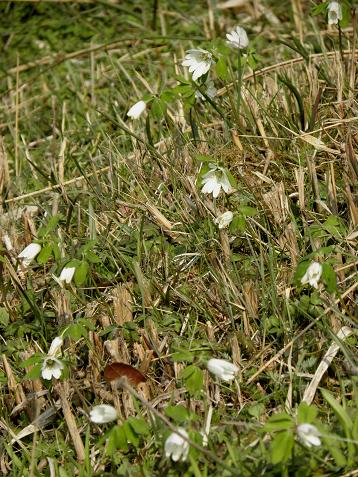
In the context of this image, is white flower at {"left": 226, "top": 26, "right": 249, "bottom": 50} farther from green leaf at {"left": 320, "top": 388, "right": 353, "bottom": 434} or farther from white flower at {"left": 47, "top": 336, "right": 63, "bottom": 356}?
green leaf at {"left": 320, "top": 388, "right": 353, "bottom": 434}

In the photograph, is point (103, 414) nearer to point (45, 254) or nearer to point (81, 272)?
point (81, 272)

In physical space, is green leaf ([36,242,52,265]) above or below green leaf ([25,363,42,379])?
above

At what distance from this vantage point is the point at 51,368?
9.07 ft

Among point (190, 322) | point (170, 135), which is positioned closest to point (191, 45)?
point (170, 135)

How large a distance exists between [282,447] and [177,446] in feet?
0.97

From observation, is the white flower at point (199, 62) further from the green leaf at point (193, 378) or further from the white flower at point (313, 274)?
the green leaf at point (193, 378)

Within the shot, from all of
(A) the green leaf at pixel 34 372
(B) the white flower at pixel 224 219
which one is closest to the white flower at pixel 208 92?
(B) the white flower at pixel 224 219

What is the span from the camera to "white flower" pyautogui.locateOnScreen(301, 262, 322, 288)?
266 cm

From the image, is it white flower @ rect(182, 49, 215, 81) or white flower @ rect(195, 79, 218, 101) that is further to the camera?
white flower @ rect(195, 79, 218, 101)

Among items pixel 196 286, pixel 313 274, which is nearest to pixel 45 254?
pixel 196 286

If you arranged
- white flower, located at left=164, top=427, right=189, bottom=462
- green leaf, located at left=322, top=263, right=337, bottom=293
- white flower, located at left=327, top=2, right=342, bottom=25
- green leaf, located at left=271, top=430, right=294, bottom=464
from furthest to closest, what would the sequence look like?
white flower, located at left=327, top=2, right=342, bottom=25
green leaf, located at left=322, top=263, right=337, bottom=293
white flower, located at left=164, top=427, right=189, bottom=462
green leaf, located at left=271, top=430, right=294, bottom=464

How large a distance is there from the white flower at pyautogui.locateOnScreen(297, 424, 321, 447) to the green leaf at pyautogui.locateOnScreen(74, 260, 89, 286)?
0.96 meters

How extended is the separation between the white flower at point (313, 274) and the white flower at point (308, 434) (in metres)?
0.54

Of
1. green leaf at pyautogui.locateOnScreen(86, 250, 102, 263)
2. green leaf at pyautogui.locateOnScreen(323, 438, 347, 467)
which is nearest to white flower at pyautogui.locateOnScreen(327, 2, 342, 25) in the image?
green leaf at pyautogui.locateOnScreen(86, 250, 102, 263)
